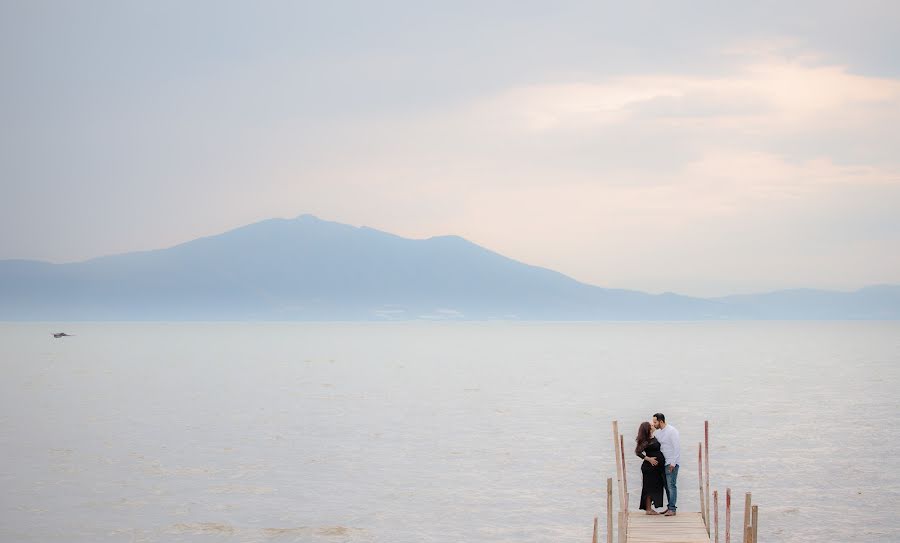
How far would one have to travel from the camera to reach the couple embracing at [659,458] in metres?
23.2

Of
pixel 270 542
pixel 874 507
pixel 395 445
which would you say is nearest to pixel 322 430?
pixel 395 445

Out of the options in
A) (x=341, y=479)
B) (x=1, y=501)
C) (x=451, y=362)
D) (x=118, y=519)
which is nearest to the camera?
(x=118, y=519)

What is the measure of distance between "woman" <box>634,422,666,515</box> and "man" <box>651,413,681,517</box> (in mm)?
124

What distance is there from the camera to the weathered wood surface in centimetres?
2120

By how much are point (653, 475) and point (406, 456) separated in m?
18.7

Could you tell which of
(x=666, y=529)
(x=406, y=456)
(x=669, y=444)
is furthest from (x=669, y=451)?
(x=406, y=456)

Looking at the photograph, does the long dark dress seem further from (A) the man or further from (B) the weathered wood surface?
(B) the weathered wood surface

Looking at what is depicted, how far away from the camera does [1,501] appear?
30.8 m

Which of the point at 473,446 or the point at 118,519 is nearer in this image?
the point at 118,519

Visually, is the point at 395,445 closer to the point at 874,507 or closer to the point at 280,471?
the point at 280,471

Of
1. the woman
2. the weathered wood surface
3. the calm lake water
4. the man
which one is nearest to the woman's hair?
the woman

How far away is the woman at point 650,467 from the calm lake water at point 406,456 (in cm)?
341

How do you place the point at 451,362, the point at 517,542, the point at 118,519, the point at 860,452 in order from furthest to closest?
1. the point at 451,362
2. the point at 860,452
3. the point at 118,519
4. the point at 517,542

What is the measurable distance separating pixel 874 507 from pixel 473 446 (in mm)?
17853
